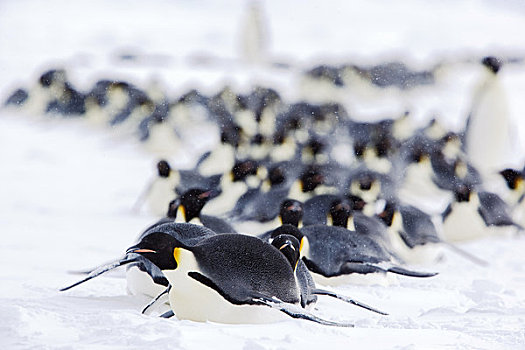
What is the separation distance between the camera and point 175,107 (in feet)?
30.6

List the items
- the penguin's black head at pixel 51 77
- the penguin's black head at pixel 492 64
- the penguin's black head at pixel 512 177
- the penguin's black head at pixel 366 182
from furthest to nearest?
the penguin's black head at pixel 51 77, the penguin's black head at pixel 492 64, the penguin's black head at pixel 512 177, the penguin's black head at pixel 366 182

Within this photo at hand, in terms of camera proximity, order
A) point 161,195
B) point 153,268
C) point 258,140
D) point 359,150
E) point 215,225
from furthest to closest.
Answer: point 258,140 < point 359,150 < point 161,195 < point 215,225 < point 153,268

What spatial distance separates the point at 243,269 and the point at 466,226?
2841 mm

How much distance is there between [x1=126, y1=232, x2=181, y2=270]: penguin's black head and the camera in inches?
86.6

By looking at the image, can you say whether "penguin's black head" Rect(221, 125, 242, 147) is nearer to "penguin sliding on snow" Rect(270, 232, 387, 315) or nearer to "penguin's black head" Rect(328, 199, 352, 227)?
"penguin's black head" Rect(328, 199, 352, 227)

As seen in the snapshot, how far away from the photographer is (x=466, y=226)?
4848mm

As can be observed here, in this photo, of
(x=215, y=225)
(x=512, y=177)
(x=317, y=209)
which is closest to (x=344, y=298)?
(x=215, y=225)

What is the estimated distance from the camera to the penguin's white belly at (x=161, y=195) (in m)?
5.11

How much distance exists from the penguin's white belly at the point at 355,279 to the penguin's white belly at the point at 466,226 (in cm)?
166

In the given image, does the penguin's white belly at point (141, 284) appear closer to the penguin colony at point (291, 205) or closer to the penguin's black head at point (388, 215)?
the penguin colony at point (291, 205)

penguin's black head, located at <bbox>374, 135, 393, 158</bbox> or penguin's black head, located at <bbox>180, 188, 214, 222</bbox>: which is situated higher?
penguin's black head, located at <bbox>180, 188, 214, 222</bbox>

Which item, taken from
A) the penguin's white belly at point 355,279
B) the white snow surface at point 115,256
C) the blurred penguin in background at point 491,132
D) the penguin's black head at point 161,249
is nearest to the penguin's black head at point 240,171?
the white snow surface at point 115,256

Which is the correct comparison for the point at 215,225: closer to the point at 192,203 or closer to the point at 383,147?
the point at 192,203

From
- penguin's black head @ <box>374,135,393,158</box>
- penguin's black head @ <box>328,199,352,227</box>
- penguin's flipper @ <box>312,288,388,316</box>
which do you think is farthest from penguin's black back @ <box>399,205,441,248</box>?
penguin's black head @ <box>374,135,393,158</box>
